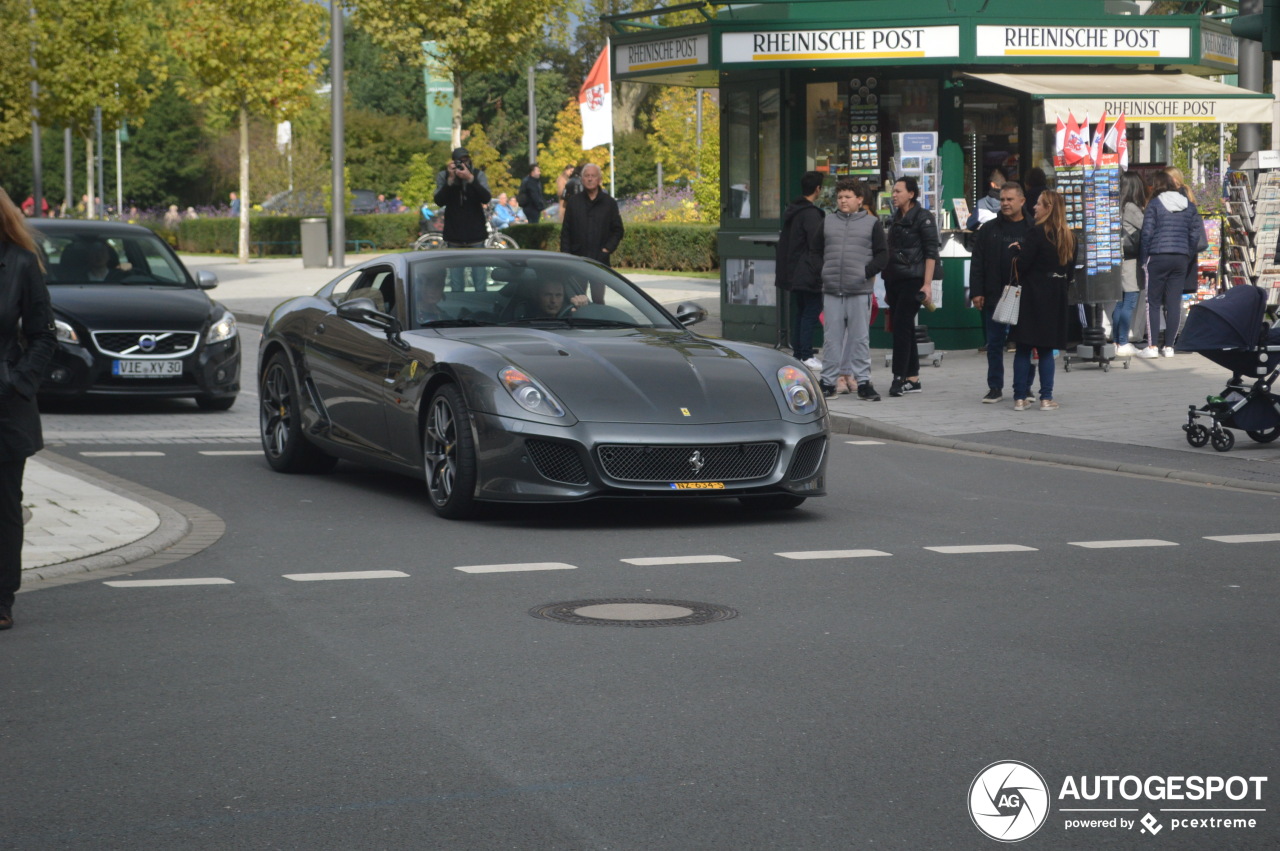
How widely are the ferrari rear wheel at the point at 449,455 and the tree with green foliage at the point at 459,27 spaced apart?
3173 cm

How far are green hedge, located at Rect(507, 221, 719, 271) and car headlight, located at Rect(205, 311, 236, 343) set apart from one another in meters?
21.7

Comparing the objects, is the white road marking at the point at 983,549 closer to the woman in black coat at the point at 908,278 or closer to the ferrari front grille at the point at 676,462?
the ferrari front grille at the point at 676,462

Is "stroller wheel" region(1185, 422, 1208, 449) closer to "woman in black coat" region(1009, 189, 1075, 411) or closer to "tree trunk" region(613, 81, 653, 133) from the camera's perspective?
"woman in black coat" region(1009, 189, 1075, 411)

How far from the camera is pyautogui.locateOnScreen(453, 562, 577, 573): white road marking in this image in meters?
8.38

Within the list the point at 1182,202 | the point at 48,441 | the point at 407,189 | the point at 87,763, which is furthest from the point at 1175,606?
the point at 407,189

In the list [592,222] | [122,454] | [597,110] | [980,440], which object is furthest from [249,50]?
[980,440]

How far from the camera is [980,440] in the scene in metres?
13.7

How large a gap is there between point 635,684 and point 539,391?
364cm

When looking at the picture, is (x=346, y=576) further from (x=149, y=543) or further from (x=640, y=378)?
(x=640, y=378)

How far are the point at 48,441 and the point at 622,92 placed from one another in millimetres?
71330

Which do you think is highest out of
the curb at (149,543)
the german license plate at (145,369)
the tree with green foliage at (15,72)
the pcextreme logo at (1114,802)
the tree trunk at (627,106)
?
the tree trunk at (627,106)

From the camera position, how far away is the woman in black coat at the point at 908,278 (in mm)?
16609

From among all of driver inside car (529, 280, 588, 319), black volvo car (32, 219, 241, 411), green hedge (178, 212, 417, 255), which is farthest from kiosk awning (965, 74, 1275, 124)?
green hedge (178, 212, 417, 255)

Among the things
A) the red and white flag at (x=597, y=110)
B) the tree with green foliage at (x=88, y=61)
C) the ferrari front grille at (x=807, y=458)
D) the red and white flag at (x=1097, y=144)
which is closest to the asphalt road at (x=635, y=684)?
the ferrari front grille at (x=807, y=458)
